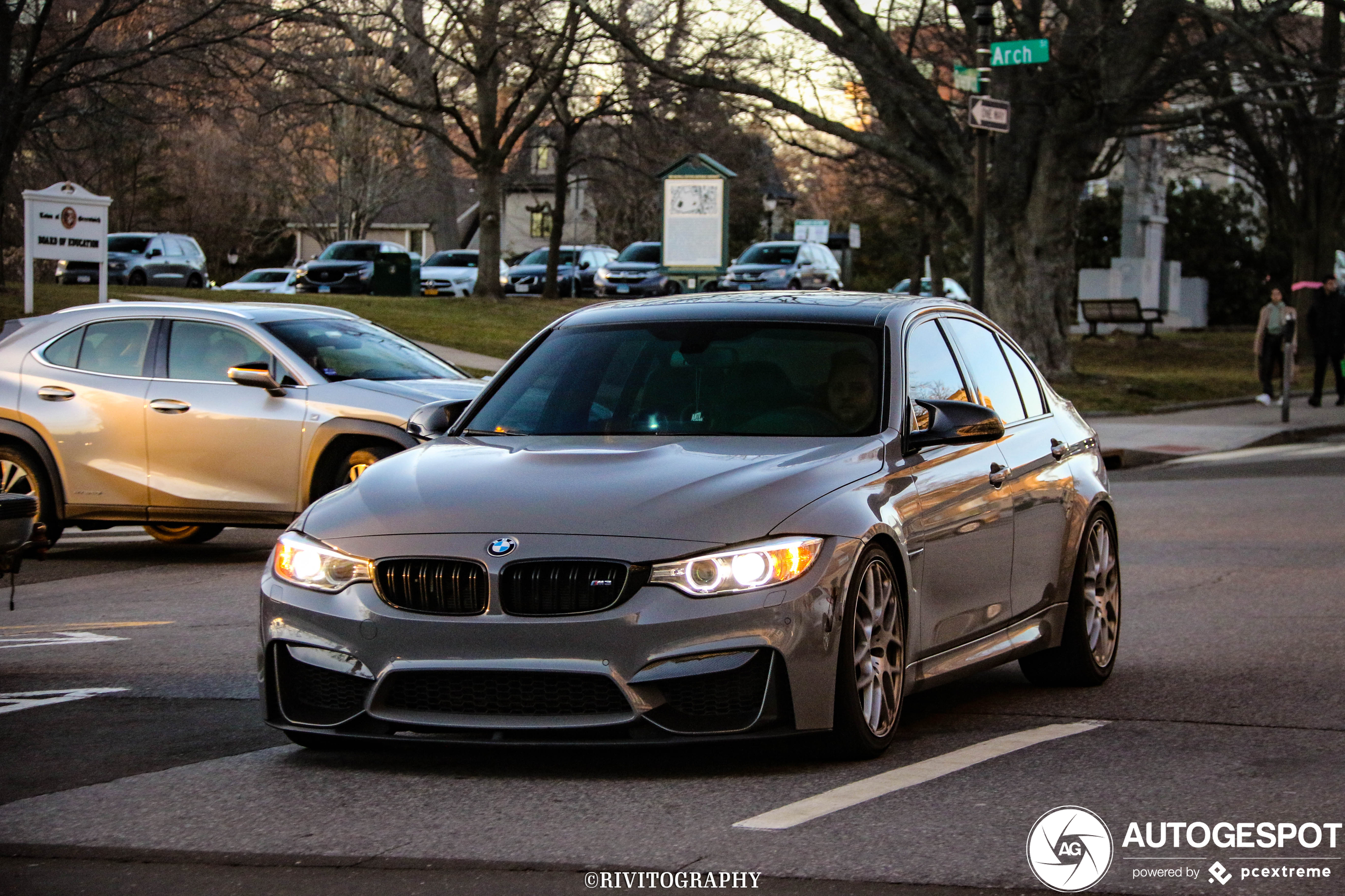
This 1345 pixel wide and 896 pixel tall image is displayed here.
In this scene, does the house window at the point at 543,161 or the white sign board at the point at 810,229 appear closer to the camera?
the white sign board at the point at 810,229

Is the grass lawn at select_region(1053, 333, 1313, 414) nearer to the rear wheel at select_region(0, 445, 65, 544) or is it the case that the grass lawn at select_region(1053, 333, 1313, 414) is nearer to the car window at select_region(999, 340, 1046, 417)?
the rear wheel at select_region(0, 445, 65, 544)

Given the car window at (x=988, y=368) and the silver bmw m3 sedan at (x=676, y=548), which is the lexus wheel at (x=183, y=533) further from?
the car window at (x=988, y=368)

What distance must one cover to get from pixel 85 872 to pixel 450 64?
3953 centimetres

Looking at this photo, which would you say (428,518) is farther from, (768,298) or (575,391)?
(768,298)

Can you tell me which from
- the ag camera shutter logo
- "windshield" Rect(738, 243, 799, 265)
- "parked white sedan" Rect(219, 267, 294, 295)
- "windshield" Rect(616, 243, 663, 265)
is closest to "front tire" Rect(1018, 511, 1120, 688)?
the ag camera shutter logo

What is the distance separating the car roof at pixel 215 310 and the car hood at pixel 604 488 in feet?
21.7

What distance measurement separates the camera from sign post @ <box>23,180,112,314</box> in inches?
1044

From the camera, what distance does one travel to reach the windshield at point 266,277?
184 feet

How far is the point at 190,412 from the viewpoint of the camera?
12.7 metres

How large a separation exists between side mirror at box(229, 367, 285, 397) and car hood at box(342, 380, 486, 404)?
1.56ft

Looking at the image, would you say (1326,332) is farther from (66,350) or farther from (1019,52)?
(66,350)

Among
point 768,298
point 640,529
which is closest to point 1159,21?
point 768,298

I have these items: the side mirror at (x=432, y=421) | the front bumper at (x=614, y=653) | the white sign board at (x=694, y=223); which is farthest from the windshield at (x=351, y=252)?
the front bumper at (x=614, y=653)

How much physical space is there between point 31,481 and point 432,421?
20.9ft
